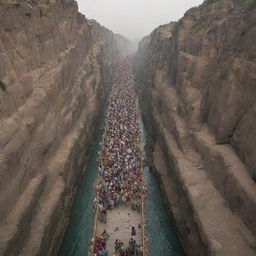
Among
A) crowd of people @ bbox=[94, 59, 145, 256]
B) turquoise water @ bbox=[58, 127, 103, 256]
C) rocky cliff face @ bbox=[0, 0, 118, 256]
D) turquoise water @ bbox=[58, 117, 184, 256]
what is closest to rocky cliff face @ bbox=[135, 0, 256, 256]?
turquoise water @ bbox=[58, 117, 184, 256]

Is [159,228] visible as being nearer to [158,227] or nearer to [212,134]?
[158,227]

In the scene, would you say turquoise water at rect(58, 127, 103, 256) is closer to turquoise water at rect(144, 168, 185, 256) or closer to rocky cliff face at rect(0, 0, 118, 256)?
rocky cliff face at rect(0, 0, 118, 256)

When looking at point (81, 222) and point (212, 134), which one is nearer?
point (212, 134)

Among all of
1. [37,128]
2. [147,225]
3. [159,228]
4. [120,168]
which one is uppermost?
[37,128]

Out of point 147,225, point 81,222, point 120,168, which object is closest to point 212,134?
point 147,225

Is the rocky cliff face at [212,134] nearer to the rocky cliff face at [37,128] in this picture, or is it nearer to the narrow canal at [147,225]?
the narrow canal at [147,225]

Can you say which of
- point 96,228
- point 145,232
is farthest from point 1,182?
point 145,232
